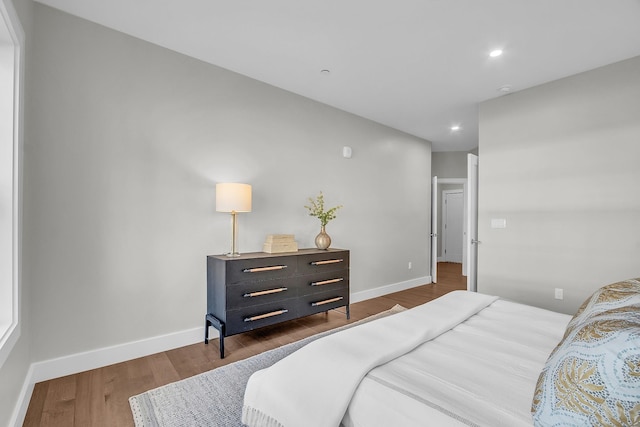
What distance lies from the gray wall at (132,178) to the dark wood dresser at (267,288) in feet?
1.01

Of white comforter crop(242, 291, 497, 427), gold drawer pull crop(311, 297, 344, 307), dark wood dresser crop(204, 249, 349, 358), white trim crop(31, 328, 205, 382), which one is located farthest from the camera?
gold drawer pull crop(311, 297, 344, 307)

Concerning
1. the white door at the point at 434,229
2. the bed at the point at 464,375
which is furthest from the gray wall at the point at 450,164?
the bed at the point at 464,375

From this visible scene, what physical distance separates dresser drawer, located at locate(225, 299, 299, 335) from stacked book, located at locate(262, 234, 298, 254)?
1.71 ft

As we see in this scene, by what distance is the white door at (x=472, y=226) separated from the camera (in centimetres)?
389

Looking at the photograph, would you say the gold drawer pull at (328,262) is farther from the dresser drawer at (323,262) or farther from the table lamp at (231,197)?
the table lamp at (231,197)

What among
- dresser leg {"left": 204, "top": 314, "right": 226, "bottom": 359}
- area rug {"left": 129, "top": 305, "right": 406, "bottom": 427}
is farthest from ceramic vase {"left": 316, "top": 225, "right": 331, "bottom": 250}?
area rug {"left": 129, "top": 305, "right": 406, "bottom": 427}

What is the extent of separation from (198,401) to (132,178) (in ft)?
5.95

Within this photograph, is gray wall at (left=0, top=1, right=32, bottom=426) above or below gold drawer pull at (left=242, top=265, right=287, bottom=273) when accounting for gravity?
below

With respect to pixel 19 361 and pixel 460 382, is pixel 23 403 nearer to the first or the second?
pixel 19 361

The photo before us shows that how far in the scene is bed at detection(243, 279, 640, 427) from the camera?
0.78 meters

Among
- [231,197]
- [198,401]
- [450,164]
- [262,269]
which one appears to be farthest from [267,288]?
[450,164]

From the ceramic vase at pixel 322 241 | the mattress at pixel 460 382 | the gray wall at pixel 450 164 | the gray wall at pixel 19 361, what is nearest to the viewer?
the mattress at pixel 460 382

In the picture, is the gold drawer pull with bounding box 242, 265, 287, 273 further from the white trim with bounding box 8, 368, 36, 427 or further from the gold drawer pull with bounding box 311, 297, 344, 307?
the white trim with bounding box 8, 368, 36, 427

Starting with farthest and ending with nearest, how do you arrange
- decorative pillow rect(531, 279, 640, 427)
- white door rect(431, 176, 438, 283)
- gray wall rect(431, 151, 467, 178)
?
Answer: 1. gray wall rect(431, 151, 467, 178)
2. white door rect(431, 176, 438, 283)
3. decorative pillow rect(531, 279, 640, 427)
